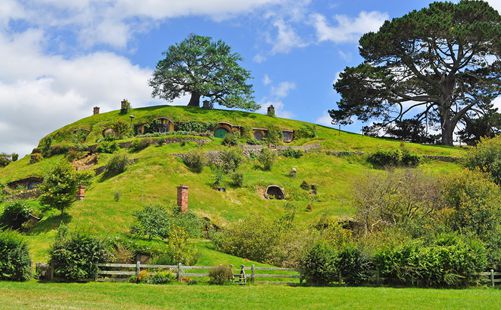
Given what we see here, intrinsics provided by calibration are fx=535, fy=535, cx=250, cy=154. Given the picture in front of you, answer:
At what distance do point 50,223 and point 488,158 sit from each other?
3559 centimetres

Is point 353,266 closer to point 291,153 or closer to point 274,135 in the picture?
point 291,153

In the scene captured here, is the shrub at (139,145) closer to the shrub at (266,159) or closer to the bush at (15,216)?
the shrub at (266,159)

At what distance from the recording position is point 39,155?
64.1 meters

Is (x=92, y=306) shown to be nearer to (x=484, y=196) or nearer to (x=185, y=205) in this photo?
(x=185, y=205)

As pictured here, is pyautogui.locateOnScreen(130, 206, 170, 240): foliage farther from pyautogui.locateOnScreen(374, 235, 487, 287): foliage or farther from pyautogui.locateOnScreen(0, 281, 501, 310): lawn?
pyautogui.locateOnScreen(374, 235, 487, 287): foliage

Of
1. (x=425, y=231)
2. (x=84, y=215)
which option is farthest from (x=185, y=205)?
(x=425, y=231)

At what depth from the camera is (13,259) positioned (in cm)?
2506

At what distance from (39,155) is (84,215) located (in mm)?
30960

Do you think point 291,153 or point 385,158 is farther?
point 291,153

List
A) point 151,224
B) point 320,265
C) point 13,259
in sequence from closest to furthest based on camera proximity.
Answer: point 13,259, point 320,265, point 151,224

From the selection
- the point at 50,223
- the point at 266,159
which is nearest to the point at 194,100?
the point at 266,159

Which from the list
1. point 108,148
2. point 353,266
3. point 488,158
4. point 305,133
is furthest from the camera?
point 305,133

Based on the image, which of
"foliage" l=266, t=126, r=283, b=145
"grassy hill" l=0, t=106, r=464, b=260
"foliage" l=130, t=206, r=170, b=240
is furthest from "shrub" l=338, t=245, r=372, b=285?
"foliage" l=266, t=126, r=283, b=145

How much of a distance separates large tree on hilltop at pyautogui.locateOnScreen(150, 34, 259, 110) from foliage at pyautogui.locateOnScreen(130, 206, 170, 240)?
4395cm
